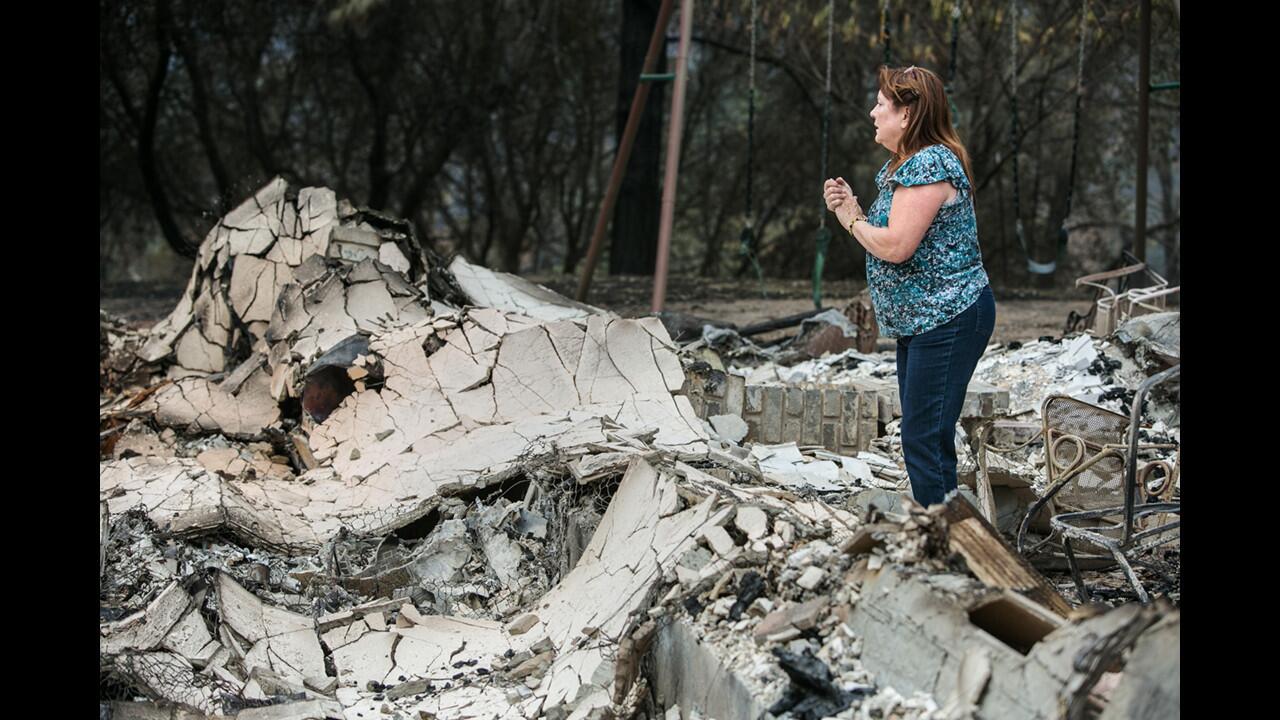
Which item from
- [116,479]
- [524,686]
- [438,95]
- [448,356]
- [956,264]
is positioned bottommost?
[524,686]

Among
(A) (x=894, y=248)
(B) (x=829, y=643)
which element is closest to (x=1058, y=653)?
(B) (x=829, y=643)

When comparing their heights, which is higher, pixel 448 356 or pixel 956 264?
pixel 956 264

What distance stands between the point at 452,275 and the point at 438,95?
27.9ft

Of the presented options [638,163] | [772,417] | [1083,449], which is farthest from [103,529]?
[638,163]

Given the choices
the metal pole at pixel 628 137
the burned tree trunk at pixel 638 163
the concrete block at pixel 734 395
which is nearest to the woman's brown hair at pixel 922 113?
the concrete block at pixel 734 395

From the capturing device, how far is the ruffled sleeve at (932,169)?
2.88m

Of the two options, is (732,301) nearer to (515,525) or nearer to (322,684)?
(515,525)

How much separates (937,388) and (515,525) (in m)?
1.56

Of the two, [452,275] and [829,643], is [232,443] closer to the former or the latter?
[452,275]

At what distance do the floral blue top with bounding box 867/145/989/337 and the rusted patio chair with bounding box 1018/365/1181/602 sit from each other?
57cm

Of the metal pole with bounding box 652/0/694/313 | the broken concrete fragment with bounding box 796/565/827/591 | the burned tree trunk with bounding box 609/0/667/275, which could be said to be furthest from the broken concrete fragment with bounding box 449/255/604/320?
the burned tree trunk with bounding box 609/0/667/275

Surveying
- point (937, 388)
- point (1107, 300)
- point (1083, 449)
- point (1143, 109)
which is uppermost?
point (1143, 109)

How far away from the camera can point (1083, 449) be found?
10.8 ft

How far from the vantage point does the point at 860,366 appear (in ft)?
21.3
